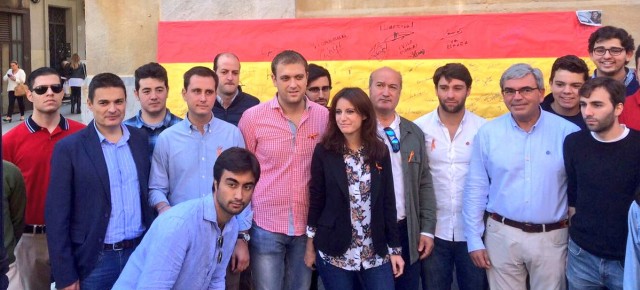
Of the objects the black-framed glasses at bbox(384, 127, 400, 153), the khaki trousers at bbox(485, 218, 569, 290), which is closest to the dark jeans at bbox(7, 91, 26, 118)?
the black-framed glasses at bbox(384, 127, 400, 153)

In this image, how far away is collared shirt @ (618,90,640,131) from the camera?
425 cm

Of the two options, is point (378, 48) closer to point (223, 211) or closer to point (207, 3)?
point (207, 3)

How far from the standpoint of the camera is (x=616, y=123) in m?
3.74

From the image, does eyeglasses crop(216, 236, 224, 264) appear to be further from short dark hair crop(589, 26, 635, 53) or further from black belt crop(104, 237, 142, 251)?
short dark hair crop(589, 26, 635, 53)

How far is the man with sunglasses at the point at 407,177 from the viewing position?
4.36m

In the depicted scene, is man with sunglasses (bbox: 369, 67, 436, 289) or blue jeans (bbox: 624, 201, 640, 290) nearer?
blue jeans (bbox: 624, 201, 640, 290)

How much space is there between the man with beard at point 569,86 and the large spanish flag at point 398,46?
1722 millimetres

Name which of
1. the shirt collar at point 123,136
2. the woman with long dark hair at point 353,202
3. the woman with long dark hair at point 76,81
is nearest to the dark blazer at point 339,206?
the woman with long dark hair at point 353,202

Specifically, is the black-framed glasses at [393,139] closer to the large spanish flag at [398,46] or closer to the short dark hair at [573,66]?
the short dark hair at [573,66]

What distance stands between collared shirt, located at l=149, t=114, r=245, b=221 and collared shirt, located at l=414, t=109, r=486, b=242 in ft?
4.88

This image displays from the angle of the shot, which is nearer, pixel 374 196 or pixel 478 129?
pixel 374 196

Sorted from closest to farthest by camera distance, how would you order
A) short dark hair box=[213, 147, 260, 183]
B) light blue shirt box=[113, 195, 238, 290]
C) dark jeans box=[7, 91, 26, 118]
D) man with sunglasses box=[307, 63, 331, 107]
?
1. light blue shirt box=[113, 195, 238, 290]
2. short dark hair box=[213, 147, 260, 183]
3. man with sunglasses box=[307, 63, 331, 107]
4. dark jeans box=[7, 91, 26, 118]

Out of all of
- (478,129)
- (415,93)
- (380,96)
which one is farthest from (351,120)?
(415,93)

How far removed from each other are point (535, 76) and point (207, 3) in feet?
15.1
